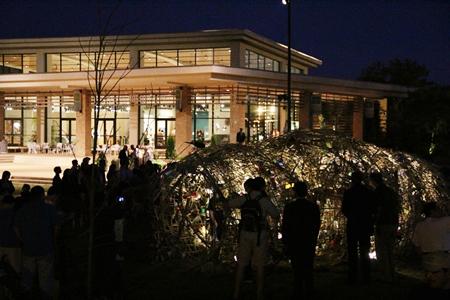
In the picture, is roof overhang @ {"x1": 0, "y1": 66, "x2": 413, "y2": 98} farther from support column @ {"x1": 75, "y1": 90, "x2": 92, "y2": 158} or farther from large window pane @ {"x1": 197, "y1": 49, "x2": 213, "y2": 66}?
large window pane @ {"x1": 197, "y1": 49, "x2": 213, "y2": 66}

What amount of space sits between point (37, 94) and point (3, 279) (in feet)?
90.2

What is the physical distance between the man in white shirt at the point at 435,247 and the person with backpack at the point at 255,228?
5.91 ft

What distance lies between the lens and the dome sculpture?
8586 millimetres

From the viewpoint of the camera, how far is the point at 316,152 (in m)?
9.60

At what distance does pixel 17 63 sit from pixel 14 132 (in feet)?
14.4

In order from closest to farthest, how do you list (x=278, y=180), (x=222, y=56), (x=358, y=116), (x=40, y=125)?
(x=278, y=180) < (x=222, y=56) < (x=358, y=116) < (x=40, y=125)

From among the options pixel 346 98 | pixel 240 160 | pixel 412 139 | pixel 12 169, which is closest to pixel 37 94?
pixel 12 169

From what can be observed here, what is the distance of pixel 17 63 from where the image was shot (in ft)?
121

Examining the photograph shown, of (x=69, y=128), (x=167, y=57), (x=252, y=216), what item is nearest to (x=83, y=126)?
(x=69, y=128)

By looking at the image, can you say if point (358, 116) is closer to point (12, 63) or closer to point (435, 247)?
point (12, 63)

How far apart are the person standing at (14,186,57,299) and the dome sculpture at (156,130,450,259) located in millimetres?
2432

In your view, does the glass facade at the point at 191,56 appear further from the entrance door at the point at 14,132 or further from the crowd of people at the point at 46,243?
the crowd of people at the point at 46,243

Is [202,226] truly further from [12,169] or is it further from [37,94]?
[37,94]

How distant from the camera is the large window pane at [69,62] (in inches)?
1410
